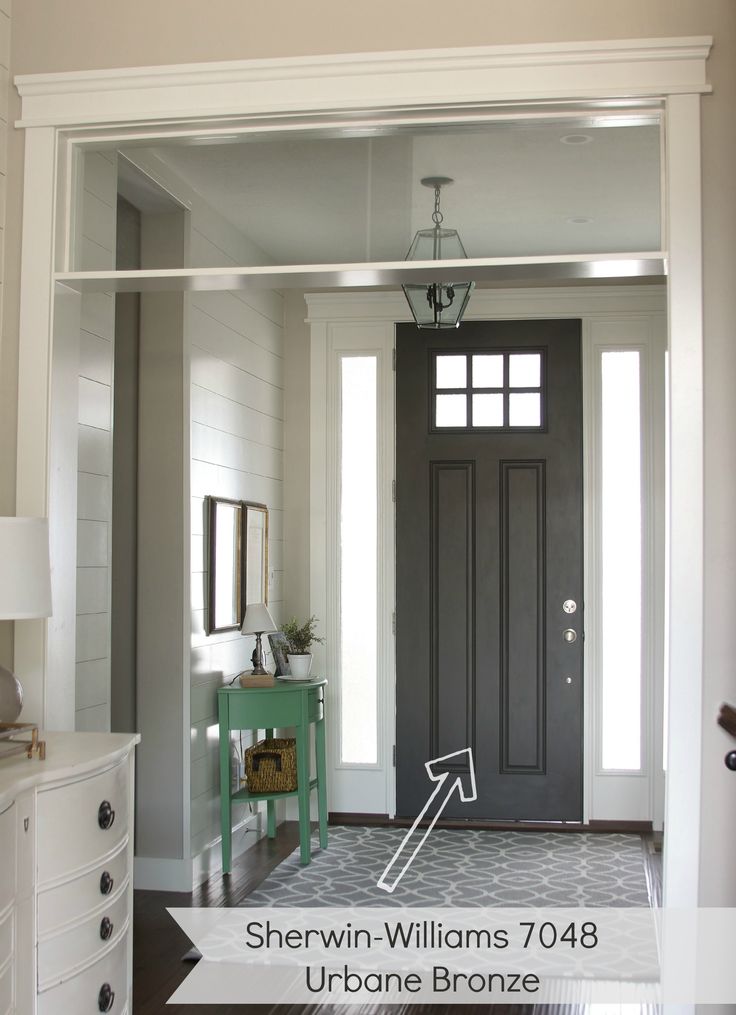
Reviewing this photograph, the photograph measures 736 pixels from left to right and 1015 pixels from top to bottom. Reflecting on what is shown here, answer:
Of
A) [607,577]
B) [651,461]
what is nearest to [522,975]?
[607,577]

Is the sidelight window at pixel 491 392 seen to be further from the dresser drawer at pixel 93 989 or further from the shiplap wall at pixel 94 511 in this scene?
the dresser drawer at pixel 93 989

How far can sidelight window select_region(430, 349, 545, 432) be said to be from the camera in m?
4.89

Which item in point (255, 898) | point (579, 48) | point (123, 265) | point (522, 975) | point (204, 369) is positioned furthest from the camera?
point (204, 369)

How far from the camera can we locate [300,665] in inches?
192

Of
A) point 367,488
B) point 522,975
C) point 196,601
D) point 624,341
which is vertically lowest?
point 522,975

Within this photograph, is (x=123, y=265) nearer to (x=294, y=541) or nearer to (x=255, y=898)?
(x=294, y=541)

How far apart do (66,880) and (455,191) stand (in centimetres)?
196

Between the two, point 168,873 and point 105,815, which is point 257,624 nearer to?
point 168,873

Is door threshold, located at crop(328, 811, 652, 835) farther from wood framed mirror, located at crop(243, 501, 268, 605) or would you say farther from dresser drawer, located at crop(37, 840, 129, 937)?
dresser drawer, located at crop(37, 840, 129, 937)

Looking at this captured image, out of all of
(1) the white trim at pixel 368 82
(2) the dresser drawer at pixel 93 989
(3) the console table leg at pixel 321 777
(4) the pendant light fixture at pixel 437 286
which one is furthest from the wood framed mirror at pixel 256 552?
(2) the dresser drawer at pixel 93 989

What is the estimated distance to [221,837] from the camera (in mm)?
4367

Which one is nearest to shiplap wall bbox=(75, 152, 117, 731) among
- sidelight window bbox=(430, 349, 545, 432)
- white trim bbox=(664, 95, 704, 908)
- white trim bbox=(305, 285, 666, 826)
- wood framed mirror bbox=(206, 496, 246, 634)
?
wood framed mirror bbox=(206, 496, 246, 634)

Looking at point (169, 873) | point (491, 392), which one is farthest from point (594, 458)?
point (169, 873)

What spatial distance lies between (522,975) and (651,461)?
2745mm
